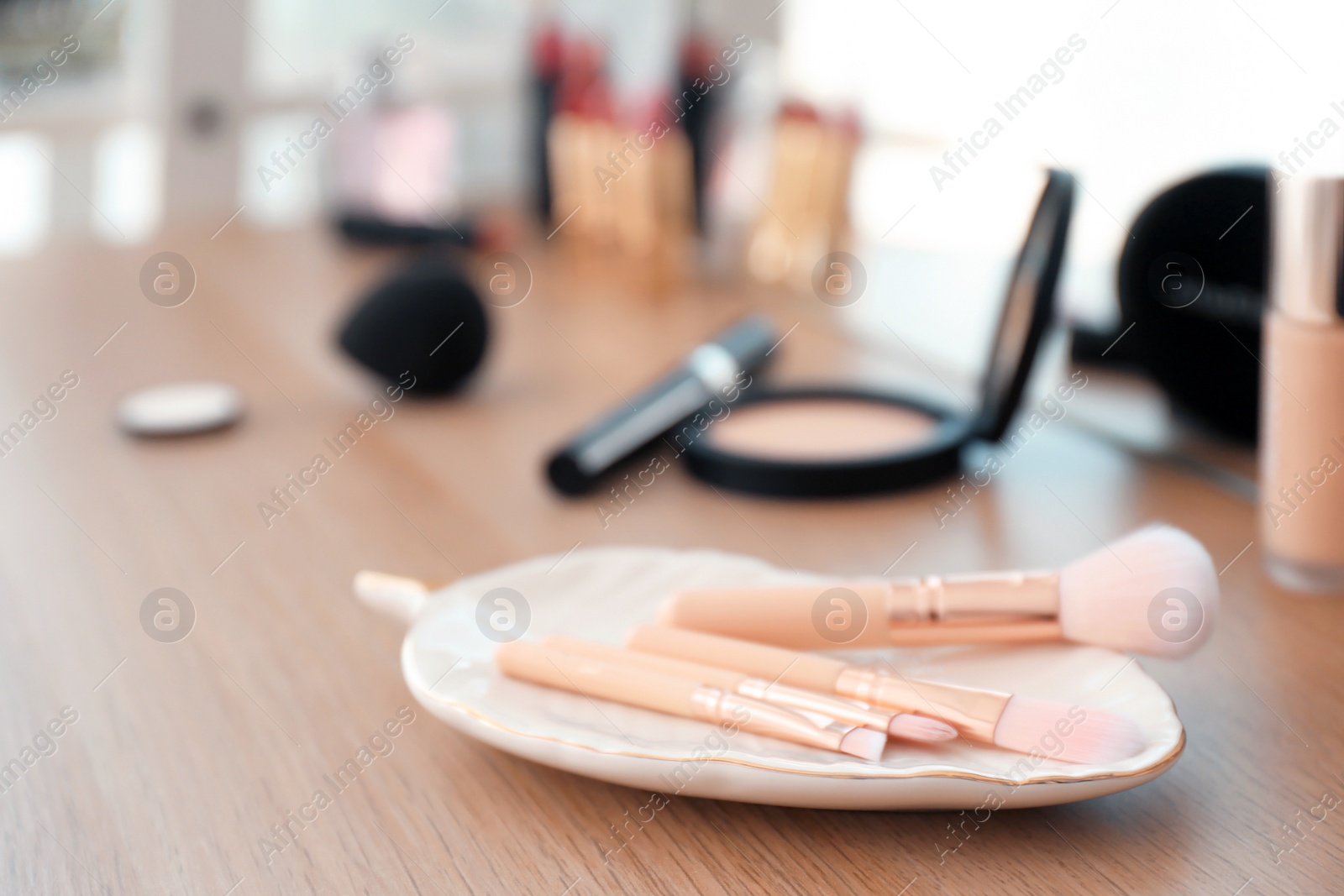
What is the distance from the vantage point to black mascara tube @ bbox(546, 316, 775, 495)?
63 centimetres

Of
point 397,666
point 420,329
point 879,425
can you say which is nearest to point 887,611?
point 397,666

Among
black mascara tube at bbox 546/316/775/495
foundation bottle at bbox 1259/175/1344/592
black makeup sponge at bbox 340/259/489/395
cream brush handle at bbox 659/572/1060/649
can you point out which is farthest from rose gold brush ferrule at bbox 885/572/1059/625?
black makeup sponge at bbox 340/259/489/395

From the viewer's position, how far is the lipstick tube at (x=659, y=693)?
0.35m

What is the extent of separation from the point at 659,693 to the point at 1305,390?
28cm

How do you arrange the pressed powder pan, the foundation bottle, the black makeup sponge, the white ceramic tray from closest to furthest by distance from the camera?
the white ceramic tray < the foundation bottle < the pressed powder pan < the black makeup sponge

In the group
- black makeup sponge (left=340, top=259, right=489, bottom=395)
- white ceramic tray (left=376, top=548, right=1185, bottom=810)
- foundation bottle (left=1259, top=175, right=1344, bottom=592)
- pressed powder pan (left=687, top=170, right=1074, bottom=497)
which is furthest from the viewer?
black makeup sponge (left=340, top=259, right=489, bottom=395)

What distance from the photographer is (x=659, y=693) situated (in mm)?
366

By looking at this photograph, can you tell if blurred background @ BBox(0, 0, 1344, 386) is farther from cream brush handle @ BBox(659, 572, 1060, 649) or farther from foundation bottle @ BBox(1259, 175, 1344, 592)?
cream brush handle @ BBox(659, 572, 1060, 649)

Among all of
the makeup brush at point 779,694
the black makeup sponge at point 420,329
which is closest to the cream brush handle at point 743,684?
the makeup brush at point 779,694

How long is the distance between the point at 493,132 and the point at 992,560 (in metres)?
1.10

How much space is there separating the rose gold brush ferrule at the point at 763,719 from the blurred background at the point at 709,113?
1.45 ft

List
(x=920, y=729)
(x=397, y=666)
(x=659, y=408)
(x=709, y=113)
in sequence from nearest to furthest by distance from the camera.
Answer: (x=920, y=729), (x=397, y=666), (x=659, y=408), (x=709, y=113)

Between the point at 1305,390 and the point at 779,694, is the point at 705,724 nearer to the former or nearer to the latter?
the point at 779,694

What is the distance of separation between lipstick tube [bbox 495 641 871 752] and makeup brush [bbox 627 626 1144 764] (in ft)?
0.05
